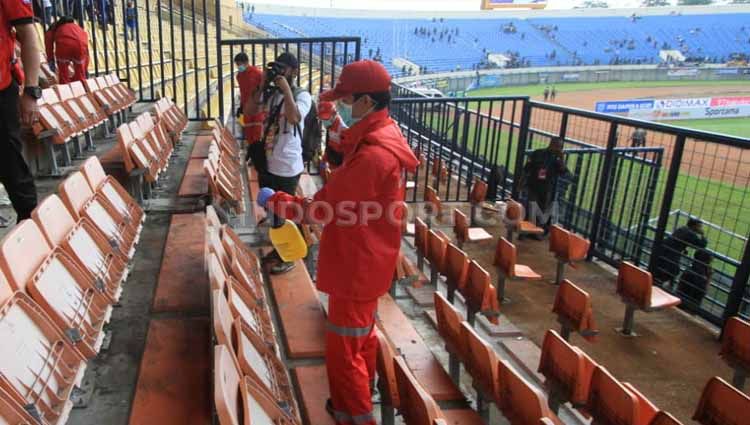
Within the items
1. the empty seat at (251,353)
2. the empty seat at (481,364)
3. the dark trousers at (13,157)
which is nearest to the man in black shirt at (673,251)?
the empty seat at (481,364)

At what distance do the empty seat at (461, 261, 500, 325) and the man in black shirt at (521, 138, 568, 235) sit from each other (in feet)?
9.49

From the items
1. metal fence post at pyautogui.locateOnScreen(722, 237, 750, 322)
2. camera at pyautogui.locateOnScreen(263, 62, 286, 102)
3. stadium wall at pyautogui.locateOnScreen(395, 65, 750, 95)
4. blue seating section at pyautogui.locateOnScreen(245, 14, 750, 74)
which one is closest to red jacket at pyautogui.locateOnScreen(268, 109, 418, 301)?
camera at pyautogui.locateOnScreen(263, 62, 286, 102)

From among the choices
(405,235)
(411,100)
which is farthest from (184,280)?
(411,100)

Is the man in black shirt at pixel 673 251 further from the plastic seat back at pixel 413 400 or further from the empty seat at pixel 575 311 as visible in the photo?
the plastic seat back at pixel 413 400

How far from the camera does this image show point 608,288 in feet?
15.2

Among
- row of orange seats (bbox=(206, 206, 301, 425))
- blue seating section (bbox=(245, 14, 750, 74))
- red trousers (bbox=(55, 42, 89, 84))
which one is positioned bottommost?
row of orange seats (bbox=(206, 206, 301, 425))

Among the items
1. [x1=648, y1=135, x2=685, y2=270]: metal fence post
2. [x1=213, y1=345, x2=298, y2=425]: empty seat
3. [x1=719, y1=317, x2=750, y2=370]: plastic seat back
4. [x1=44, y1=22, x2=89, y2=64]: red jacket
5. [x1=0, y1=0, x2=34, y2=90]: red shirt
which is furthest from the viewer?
[x1=44, y1=22, x2=89, y2=64]: red jacket

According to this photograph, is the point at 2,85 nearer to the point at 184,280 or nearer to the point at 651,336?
the point at 184,280

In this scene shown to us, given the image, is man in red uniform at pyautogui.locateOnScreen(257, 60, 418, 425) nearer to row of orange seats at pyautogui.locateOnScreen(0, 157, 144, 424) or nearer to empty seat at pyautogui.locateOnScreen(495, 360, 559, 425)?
empty seat at pyautogui.locateOnScreen(495, 360, 559, 425)

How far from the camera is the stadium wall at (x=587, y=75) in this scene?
35938 mm

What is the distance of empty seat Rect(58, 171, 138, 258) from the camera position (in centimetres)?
216

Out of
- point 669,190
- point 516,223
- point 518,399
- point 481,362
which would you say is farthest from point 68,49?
point 669,190

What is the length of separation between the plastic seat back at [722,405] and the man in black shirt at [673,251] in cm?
238

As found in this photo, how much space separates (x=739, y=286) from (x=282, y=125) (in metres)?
3.33
